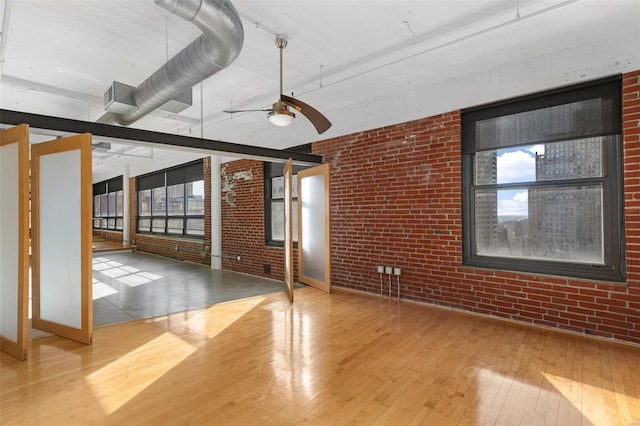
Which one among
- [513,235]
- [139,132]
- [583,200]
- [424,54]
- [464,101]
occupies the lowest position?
[513,235]

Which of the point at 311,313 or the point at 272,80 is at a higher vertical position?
the point at 272,80

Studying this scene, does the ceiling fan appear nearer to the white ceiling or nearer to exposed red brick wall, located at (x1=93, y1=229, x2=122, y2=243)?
the white ceiling

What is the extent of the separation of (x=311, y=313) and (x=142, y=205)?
921 cm

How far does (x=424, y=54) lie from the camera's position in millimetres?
3740

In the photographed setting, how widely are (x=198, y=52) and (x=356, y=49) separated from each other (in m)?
1.74

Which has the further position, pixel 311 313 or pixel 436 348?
pixel 311 313

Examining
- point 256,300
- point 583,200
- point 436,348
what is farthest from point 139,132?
point 583,200

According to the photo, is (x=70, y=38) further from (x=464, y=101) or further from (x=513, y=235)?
(x=513, y=235)

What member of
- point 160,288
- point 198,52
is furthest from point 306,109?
point 160,288

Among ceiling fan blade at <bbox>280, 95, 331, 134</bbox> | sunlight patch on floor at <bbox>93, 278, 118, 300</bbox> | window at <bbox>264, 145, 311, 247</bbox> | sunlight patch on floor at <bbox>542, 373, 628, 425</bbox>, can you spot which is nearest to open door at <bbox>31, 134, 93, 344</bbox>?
sunlight patch on floor at <bbox>93, 278, 118, 300</bbox>

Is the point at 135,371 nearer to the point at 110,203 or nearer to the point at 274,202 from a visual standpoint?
the point at 274,202

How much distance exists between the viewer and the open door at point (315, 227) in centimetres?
542

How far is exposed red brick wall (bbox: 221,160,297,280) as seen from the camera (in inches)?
269

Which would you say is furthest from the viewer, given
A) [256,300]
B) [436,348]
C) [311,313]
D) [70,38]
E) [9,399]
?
[256,300]
